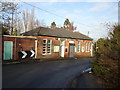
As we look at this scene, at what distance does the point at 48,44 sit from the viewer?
23266 millimetres

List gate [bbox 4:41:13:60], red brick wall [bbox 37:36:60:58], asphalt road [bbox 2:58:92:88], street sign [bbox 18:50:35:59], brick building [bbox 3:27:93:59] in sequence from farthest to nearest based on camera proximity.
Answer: red brick wall [bbox 37:36:60:58], brick building [bbox 3:27:93:59], street sign [bbox 18:50:35:59], gate [bbox 4:41:13:60], asphalt road [bbox 2:58:92:88]

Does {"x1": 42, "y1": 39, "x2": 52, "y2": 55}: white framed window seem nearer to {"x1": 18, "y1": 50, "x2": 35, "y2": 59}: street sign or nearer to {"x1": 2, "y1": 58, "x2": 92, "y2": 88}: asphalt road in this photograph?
{"x1": 18, "y1": 50, "x2": 35, "y2": 59}: street sign

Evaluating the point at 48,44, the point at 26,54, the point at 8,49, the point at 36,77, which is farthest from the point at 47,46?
the point at 36,77

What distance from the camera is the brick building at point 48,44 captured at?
60.5 feet

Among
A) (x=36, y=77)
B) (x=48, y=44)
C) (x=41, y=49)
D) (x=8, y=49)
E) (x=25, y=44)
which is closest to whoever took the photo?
(x=36, y=77)

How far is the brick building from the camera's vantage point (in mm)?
18442

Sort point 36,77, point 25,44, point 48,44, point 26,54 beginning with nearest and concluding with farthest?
point 36,77 < point 26,54 < point 25,44 < point 48,44

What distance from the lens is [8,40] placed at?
1673 cm

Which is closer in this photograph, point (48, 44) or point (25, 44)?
point (25, 44)

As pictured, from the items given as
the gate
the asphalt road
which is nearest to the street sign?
the gate

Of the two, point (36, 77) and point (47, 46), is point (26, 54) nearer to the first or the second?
point (47, 46)

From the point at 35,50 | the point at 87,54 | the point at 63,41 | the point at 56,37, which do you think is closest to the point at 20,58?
the point at 35,50

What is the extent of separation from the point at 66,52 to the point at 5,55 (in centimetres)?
1278

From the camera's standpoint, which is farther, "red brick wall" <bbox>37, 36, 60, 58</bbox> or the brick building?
"red brick wall" <bbox>37, 36, 60, 58</bbox>
